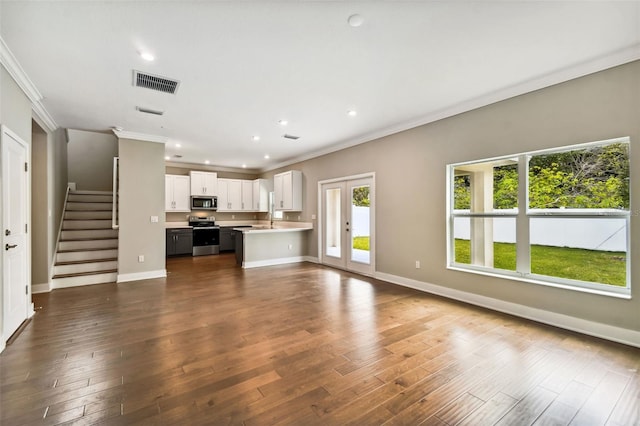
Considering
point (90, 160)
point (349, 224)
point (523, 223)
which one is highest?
point (90, 160)

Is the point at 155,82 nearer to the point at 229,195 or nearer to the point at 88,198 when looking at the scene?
the point at 88,198

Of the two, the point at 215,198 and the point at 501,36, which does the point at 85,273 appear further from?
the point at 501,36

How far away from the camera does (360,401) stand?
1904 mm

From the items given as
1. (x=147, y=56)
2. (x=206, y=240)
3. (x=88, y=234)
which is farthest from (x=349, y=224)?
(x=88, y=234)

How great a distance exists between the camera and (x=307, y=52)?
2709mm

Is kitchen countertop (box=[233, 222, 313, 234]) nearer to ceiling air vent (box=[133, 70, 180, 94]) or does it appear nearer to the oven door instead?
the oven door

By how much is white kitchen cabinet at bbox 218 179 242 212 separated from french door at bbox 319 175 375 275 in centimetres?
372

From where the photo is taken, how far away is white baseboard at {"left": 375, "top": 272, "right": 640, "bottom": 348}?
275 centimetres

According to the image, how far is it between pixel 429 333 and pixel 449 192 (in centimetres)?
228

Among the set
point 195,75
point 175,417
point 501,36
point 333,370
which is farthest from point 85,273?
point 501,36

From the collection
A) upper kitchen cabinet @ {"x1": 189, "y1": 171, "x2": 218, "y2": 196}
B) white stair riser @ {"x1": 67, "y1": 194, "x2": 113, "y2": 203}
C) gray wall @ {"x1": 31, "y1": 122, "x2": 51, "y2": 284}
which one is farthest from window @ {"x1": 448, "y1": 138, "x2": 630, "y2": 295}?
white stair riser @ {"x1": 67, "y1": 194, "x2": 113, "y2": 203}

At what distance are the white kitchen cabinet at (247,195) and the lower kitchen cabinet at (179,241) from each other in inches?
76.7

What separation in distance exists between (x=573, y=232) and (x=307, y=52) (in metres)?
3.58

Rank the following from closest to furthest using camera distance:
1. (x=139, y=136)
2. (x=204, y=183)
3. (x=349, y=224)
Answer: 1. (x=139, y=136)
2. (x=349, y=224)
3. (x=204, y=183)
